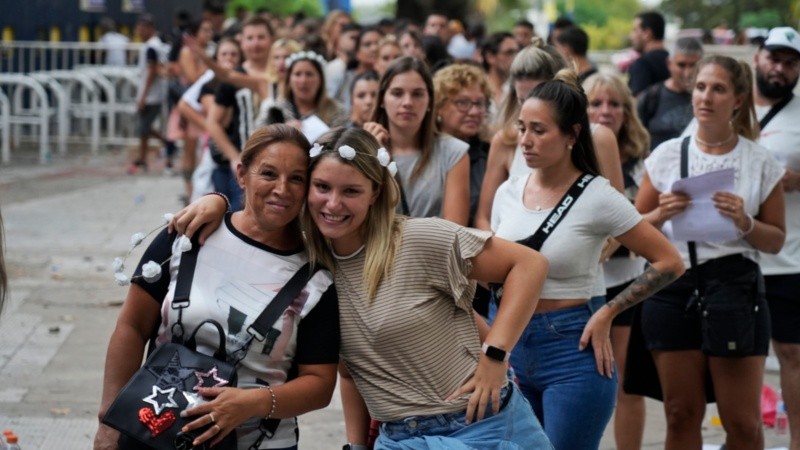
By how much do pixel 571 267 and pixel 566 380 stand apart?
40cm

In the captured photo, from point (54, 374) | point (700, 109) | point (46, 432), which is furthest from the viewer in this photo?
point (54, 374)

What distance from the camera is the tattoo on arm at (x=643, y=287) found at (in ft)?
15.5

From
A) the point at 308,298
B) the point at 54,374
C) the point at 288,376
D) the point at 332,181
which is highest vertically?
the point at 332,181

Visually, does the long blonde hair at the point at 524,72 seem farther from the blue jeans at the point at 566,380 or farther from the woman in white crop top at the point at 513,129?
the blue jeans at the point at 566,380

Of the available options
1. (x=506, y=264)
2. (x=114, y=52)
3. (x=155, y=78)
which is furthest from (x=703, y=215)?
(x=114, y=52)

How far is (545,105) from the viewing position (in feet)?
15.7

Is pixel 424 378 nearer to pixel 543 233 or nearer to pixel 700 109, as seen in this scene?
pixel 543 233

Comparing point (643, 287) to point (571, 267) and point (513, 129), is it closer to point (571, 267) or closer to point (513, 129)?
point (571, 267)

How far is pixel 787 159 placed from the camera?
20.9ft

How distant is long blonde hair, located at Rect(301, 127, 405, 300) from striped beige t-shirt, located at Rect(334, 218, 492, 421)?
0.03m

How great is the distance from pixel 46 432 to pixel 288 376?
3.07 metres

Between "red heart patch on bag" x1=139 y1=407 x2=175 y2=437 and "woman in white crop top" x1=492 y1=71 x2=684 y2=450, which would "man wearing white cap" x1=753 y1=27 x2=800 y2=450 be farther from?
"red heart patch on bag" x1=139 y1=407 x2=175 y2=437

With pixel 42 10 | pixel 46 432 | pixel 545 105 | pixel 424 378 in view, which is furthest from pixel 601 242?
pixel 42 10

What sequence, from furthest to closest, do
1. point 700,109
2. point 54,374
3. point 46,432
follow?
1. point 54,374
2. point 46,432
3. point 700,109
